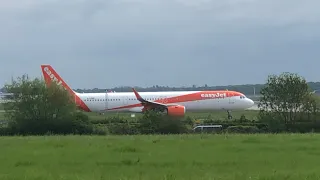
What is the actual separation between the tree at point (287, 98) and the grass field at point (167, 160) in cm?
2622

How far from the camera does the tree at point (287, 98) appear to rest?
4756 centimetres

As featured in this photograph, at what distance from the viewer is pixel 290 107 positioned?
47.8 metres

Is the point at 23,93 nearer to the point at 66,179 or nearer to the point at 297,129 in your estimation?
the point at 297,129

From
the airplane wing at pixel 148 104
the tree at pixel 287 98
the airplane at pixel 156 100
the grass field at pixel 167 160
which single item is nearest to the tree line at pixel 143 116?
the tree at pixel 287 98

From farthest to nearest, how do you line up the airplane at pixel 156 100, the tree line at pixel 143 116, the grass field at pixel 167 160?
the airplane at pixel 156 100
the tree line at pixel 143 116
the grass field at pixel 167 160

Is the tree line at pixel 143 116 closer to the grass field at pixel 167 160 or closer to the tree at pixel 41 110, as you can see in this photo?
the tree at pixel 41 110

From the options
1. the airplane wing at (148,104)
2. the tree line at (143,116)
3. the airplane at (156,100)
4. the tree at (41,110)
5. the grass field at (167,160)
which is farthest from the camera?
the airplane at (156,100)

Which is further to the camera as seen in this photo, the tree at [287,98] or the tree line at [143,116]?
the tree at [287,98]

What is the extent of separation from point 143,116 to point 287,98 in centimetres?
1409

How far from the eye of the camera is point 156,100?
67.2 metres

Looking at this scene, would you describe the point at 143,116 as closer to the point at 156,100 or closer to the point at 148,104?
the point at 148,104

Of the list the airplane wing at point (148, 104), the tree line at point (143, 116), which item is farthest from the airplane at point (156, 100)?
the tree line at point (143, 116)

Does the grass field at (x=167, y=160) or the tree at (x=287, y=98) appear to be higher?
the tree at (x=287, y=98)

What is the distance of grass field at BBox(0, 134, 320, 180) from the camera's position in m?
12.5
